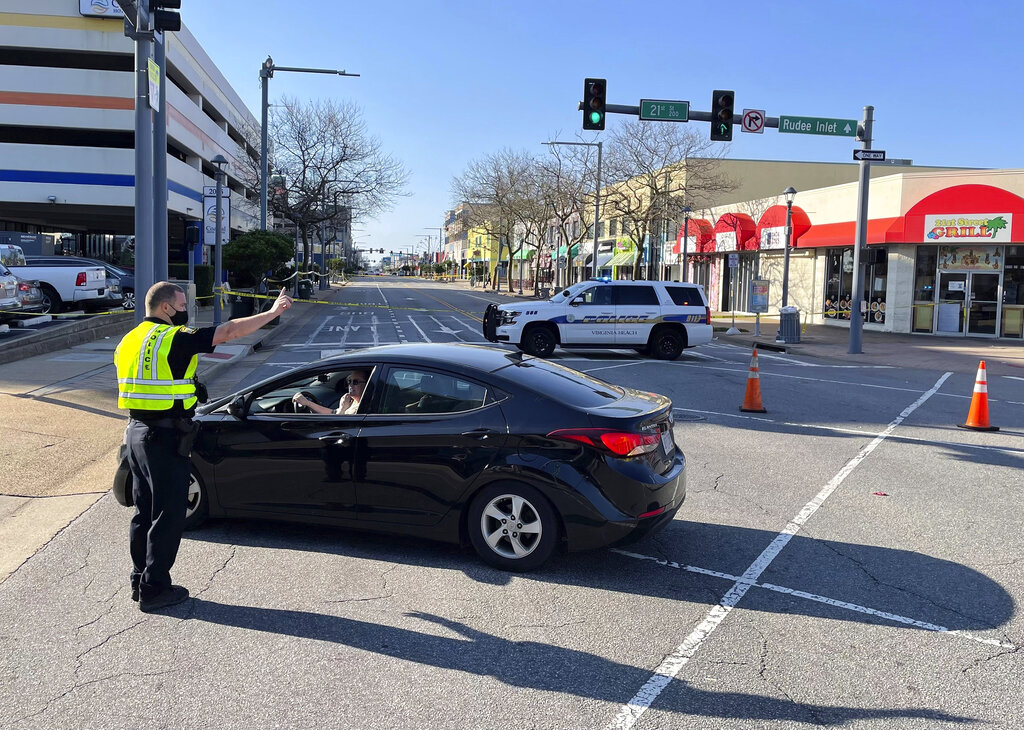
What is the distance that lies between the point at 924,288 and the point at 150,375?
1163 inches

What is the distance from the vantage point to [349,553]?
6141 millimetres

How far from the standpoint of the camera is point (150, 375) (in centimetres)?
495

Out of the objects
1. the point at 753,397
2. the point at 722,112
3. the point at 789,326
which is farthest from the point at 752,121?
the point at 753,397

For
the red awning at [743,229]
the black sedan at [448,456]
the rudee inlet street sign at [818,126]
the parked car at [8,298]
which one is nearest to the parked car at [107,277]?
the parked car at [8,298]

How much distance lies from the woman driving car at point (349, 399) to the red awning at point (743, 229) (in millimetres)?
33889

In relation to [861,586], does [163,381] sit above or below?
above

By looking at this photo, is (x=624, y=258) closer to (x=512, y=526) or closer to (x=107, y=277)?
(x=107, y=277)

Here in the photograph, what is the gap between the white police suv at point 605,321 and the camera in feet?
65.7

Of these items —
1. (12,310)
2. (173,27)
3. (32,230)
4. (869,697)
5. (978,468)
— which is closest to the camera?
(869,697)

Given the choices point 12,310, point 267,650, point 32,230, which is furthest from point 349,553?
point 32,230

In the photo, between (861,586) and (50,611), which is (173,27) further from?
(861,586)

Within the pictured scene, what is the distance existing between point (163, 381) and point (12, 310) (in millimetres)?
16382

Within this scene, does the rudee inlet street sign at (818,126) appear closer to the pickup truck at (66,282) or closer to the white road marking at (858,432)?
the white road marking at (858,432)

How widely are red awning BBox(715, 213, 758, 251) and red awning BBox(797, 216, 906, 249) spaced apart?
136 inches
